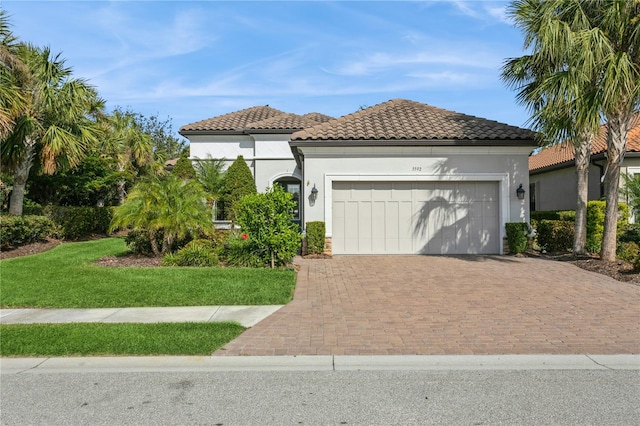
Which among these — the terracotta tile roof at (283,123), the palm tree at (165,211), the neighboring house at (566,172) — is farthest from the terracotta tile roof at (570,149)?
the terracotta tile roof at (283,123)

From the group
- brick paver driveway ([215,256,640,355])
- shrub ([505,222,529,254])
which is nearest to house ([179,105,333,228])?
shrub ([505,222,529,254])

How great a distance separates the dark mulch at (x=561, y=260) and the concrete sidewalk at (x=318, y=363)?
6.07 metres

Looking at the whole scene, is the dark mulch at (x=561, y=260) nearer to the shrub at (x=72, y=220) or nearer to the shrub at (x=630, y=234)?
the shrub at (x=72, y=220)

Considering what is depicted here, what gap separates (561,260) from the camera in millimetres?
13133

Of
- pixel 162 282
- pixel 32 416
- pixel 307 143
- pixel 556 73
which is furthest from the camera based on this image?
pixel 307 143

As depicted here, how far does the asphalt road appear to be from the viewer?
3812 mm

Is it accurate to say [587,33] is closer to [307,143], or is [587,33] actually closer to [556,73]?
[556,73]

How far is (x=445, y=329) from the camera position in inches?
257

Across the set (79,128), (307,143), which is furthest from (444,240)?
(79,128)

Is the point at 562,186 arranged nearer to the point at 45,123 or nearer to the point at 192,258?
the point at 192,258

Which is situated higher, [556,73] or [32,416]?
[556,73]

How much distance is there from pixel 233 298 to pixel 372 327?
2.94 m

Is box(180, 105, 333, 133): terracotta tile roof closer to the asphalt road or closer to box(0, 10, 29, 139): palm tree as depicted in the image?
box(0, 10, 29, 139): palm tree

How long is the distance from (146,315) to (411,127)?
1114 centimetres
